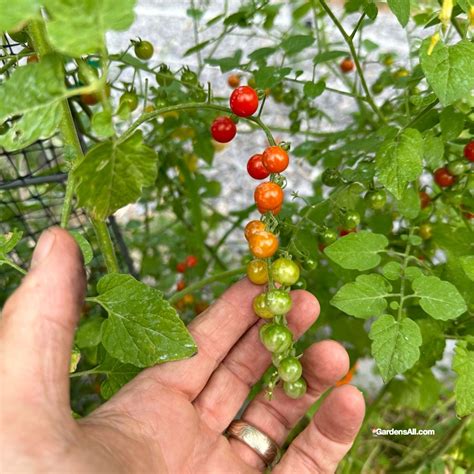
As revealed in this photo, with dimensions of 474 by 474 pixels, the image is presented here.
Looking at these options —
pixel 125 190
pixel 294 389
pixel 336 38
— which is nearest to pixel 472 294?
pixel 294 389

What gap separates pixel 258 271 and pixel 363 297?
0.17m

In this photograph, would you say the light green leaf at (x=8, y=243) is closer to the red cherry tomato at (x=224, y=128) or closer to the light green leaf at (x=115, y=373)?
the light green leaf at (x=115, y=373)

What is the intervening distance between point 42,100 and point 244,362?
638 mm

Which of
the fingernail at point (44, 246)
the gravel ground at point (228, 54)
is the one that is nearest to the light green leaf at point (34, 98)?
the fingernail at point (44, 246)

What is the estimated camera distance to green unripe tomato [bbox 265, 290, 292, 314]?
73 centimetres

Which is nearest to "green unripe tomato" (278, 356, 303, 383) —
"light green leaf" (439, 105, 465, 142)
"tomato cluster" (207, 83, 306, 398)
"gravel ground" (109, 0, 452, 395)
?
"tomato cluster" (207, 83, 306, 398)

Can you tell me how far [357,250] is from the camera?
79cm

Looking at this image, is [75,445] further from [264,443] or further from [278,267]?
[264,443]

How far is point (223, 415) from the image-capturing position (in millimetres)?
970

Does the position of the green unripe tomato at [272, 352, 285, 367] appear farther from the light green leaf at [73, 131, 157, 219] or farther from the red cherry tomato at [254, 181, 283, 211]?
the light green leaf at [73, 131, 157, 219]

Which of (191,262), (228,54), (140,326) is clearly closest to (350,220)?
(140,326)

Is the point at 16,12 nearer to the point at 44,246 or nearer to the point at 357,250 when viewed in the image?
the point at 44,246

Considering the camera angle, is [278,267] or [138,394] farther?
[138,394]

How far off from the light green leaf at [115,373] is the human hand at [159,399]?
0.05 feet
